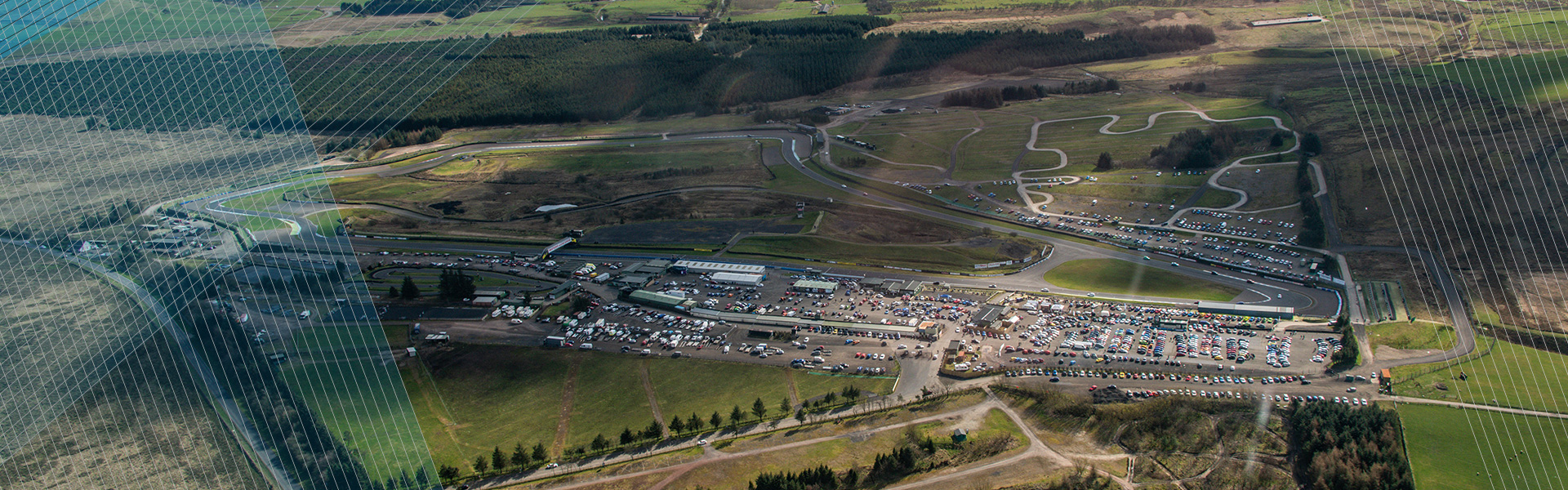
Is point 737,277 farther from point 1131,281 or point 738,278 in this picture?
point 1131,281

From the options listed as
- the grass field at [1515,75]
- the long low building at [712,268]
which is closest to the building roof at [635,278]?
the long low building at [712,268]

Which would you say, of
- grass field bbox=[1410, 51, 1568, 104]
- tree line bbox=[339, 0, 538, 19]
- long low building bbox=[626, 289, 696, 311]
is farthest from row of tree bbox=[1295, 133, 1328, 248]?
tree line bbox=[339, 0, 538, 19]

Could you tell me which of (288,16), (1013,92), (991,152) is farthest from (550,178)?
(1013,92)

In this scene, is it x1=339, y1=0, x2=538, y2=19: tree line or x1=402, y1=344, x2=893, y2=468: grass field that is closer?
x1=402, y1=344, x2=893, y2=468: grass field

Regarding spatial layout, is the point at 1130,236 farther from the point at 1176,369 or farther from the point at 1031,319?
the point at 1176,369

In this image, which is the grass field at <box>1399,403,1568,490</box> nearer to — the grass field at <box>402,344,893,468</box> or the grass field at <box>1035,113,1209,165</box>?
the grass field at <box>402,344,893,468</box>

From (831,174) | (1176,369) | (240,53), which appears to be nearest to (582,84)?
(831,174)

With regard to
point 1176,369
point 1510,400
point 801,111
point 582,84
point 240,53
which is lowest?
point 1510,400
